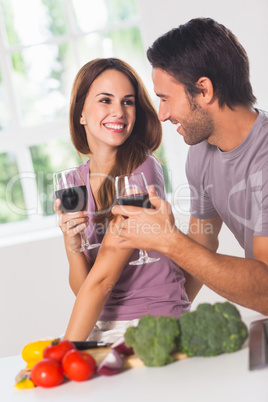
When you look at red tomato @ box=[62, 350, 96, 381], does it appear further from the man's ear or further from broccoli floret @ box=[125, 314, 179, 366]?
the man's ear

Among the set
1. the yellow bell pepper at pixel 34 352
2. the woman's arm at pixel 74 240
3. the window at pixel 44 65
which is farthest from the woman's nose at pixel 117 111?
the window at pixel 44 65

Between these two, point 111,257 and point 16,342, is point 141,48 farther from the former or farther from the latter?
point 111,257

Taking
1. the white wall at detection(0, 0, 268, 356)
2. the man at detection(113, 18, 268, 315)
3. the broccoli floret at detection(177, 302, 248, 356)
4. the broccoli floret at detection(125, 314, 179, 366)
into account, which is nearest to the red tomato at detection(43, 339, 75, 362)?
the broccoli floret at detection(125, 314, 179, 366)

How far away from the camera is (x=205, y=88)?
6.34 feet

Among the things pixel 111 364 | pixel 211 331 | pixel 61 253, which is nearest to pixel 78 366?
pixel 111 364

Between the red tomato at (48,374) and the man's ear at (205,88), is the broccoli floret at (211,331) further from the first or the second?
the man's ear at (205,88)

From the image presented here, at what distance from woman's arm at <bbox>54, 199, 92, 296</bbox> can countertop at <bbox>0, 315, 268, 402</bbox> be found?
2.51ft

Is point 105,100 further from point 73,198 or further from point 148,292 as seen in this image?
point 148,292

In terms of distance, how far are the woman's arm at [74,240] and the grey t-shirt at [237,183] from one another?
22.0 inches

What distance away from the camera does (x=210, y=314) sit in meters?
1.18

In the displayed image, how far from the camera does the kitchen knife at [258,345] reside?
42.8 inches

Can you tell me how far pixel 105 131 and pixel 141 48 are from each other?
217 cm

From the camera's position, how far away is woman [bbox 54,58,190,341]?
1.79m

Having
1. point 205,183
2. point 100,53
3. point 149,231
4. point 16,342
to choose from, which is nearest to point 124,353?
point 149,231
